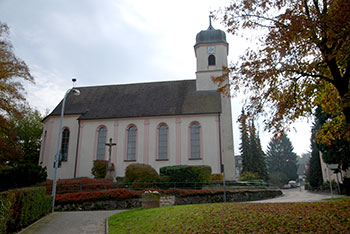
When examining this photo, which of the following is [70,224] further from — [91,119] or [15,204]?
[91,119]

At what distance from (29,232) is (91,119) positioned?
2000 cm

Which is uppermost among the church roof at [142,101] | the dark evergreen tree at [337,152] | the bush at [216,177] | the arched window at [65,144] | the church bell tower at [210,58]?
the church bell tower at [210,58]

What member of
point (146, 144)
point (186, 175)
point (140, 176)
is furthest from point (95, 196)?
point (146, 144)

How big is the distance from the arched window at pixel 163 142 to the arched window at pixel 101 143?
572 centimetres

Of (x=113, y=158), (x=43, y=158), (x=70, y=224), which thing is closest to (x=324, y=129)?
(x=70, y=224)

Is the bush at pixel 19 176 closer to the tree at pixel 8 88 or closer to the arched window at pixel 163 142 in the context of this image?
the tree at pixel 8 88

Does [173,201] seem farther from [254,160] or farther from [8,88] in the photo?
[254,160]

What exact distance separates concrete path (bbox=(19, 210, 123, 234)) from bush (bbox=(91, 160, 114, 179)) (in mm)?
11984

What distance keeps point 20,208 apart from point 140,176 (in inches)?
428

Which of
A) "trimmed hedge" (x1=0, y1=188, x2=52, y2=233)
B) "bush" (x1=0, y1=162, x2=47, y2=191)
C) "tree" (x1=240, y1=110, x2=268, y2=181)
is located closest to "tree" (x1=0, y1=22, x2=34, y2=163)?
"bush" (x1=0, y1=162, x2=47, y2=191)

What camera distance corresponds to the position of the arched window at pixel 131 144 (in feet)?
92.7

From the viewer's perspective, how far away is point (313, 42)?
944cm

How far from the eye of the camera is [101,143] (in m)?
29.3

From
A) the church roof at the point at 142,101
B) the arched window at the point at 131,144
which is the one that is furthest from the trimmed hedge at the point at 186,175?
the church roof at the point at 142,101
